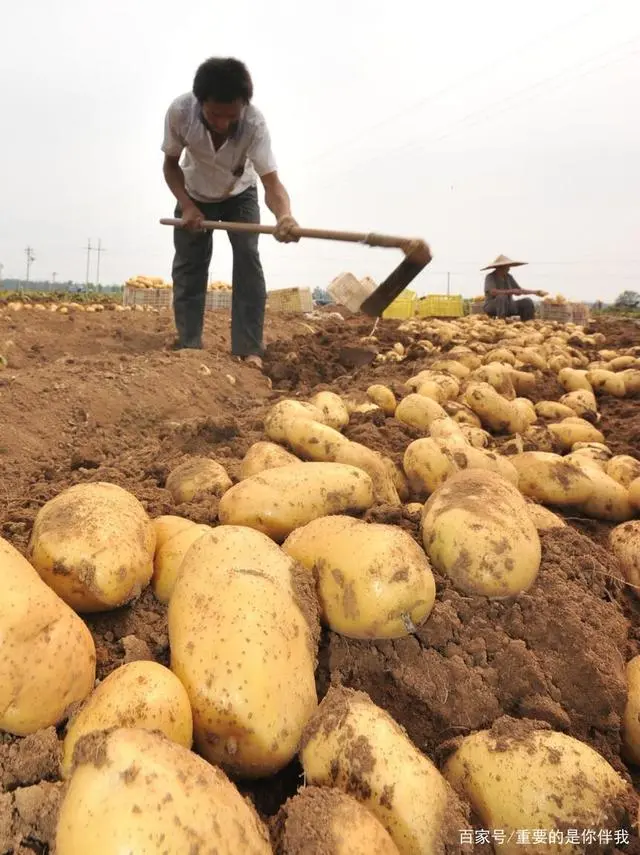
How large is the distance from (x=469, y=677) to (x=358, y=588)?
317 millimetres

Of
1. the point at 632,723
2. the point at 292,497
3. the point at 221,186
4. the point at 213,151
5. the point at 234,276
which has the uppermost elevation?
the point at 213,151

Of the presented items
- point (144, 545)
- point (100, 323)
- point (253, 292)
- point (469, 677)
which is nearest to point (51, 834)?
point (144, 545)

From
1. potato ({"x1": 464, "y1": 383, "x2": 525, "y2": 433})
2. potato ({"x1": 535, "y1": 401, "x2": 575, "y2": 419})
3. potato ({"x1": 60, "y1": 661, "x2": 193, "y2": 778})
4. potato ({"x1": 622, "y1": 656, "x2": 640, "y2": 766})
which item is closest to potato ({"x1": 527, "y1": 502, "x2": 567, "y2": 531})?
potato ({"x1": 622, "y1": 656, "x2": 640, "y2": 766})

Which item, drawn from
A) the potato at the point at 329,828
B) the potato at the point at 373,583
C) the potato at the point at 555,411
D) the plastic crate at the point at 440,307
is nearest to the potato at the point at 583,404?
the potato at the point at 555,411

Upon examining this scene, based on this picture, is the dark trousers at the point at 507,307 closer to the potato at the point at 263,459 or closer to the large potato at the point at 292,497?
the potato at the point at 263,459

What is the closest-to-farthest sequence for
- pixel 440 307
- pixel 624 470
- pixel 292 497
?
pixel 292 497 < pixel 624 470 < pixel 440 307

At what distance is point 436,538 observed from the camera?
1593 millimetres

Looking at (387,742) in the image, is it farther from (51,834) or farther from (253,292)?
(253,292)

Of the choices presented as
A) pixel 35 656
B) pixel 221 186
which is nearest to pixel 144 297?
pixel 221 186

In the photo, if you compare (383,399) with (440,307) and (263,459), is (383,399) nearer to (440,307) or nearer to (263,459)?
(263,459)

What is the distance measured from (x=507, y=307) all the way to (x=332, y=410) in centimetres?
1127

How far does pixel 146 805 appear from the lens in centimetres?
83

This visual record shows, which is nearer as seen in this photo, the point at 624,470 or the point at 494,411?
the point at 624,470

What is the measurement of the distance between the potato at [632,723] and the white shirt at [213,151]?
4.65 meters
